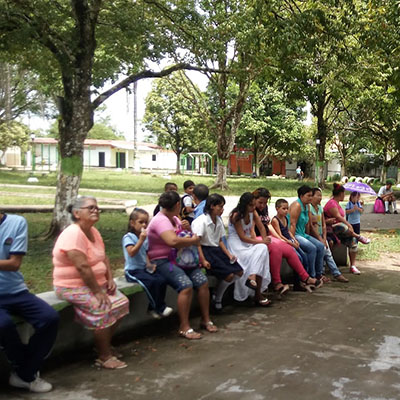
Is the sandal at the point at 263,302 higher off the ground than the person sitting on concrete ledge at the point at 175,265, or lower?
lower

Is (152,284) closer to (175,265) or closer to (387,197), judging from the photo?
(175,265)

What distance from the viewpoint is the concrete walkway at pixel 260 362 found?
3.80 m

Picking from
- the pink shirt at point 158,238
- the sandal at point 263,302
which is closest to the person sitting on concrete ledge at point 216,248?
the sandal at point 263,302

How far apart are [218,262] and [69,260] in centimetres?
221

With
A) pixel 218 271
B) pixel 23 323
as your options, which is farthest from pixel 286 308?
pixel 23 323

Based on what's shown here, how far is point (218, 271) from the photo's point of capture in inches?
237

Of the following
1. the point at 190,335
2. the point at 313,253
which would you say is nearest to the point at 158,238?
the point at 190,335

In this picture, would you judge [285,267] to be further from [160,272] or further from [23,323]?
[23,323]

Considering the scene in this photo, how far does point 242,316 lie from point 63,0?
8.46 metres

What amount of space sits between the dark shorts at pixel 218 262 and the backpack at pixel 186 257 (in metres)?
0.49

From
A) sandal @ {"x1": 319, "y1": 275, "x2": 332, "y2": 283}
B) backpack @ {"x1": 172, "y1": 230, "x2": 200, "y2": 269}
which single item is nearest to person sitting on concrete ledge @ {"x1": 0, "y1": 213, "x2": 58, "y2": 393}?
backpack @ {"x1": 172, "y1": 230, "x2": 200, "y2": 269}

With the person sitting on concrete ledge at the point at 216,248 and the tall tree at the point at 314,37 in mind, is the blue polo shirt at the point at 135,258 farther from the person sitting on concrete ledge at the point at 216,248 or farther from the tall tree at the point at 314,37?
the tall tree at the point at 314,37

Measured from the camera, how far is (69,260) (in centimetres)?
423

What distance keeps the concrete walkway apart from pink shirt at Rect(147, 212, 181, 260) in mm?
810
